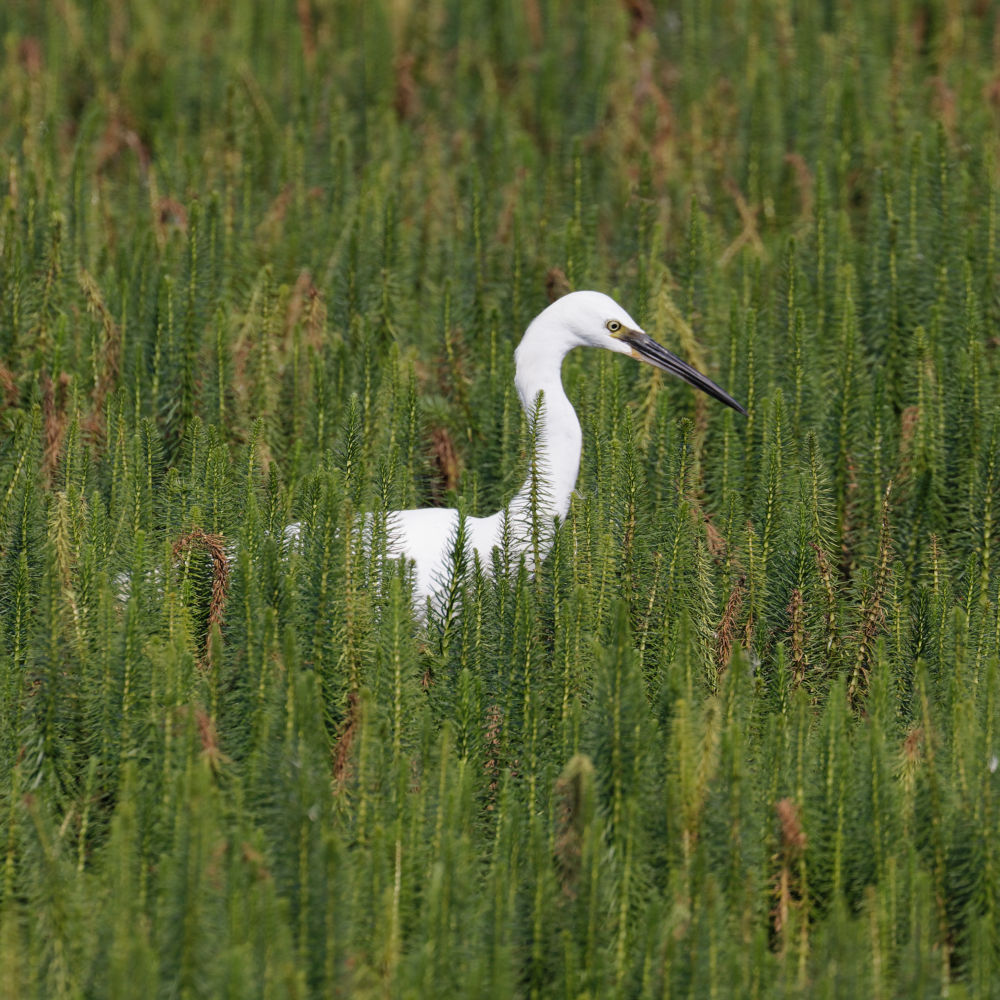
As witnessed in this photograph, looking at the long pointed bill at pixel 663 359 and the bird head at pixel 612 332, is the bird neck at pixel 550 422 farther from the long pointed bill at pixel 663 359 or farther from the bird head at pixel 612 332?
the long pointed bill at pixel 663 359

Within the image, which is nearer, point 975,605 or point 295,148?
point 975,605

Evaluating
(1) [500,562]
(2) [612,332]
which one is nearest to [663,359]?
(2) [612,332]

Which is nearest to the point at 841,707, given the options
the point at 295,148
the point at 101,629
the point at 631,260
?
the point at 101,629

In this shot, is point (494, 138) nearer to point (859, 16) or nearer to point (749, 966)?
point (859, 16)

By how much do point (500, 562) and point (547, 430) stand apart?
1.02m

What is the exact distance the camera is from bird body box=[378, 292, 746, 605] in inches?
223

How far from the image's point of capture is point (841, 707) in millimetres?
4379

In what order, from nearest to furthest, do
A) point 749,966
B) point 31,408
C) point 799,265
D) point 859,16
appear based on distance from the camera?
point 749,966, point 31,408, point 799,265, point 859,16

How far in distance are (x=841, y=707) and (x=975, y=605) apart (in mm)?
1120

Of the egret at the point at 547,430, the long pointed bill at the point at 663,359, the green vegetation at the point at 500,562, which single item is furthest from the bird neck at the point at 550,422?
the long pointed bill at the point at 663,359

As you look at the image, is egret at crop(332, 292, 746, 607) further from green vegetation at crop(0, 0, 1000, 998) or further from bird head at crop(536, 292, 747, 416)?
green vegetation at crop(0, 0, 1000, 998)

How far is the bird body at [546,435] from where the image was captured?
18.6 ft

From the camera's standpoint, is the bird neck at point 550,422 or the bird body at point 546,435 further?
the bird neck at point 550,422

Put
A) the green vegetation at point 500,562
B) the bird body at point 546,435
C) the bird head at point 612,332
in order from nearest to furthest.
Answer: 1. the green vegetation at point 500,562
2. the bird body at point 546,435
3. the bird head at point 612,332
